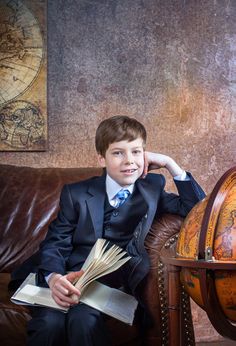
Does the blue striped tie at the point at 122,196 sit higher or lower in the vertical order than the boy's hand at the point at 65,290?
higher

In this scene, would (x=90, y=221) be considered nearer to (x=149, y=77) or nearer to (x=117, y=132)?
(x=117, y=132)

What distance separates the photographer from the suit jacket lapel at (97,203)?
2.50 m

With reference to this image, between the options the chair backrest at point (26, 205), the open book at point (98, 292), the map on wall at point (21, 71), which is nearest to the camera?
the open book at point (98, 292)

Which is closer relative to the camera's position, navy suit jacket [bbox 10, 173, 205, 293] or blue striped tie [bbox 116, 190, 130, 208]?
navy suit jacket [bbox 10, 173, 205, 293]

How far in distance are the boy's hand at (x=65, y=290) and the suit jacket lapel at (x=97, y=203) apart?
43cm

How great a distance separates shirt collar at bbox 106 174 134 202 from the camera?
2.58m

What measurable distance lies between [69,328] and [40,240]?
3.39ft

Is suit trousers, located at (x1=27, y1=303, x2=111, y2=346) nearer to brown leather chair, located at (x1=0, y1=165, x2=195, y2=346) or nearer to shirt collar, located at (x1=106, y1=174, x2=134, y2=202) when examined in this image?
brown leather chair, located at (x1=0, y1=165, x2=195, y2=346)

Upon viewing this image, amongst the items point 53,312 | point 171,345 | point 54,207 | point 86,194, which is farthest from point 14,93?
point 171,345

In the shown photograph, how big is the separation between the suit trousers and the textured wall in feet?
5.90

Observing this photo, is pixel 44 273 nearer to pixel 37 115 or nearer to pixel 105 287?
pixel 105 287

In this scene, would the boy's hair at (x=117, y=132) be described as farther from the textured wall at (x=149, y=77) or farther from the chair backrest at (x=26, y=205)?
the textured wall at (x=149, y=77)

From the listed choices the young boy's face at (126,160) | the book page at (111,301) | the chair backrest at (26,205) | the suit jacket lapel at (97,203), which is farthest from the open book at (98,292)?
the chair backrest at (26,205)

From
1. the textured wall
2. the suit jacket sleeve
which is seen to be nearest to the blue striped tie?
the suit jacket sleeve
